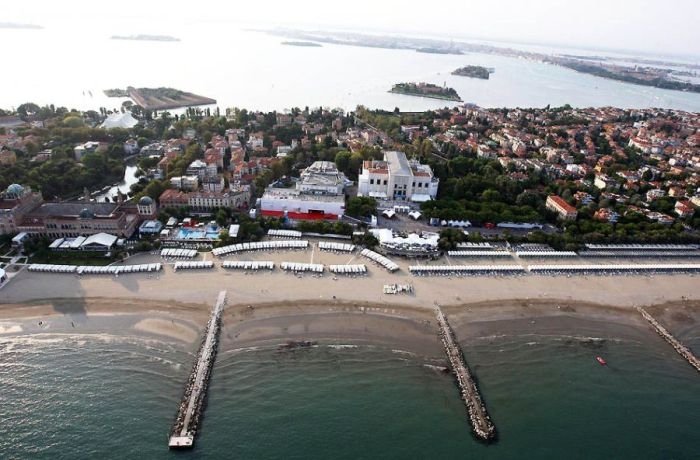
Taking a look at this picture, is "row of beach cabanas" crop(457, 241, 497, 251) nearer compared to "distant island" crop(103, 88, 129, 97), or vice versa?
"row of beach cabanas" crop(457, 241, 497, 251)

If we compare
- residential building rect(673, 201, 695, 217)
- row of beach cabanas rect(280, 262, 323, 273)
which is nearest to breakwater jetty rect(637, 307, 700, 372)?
residential building rect(673, 201, 695, 217)

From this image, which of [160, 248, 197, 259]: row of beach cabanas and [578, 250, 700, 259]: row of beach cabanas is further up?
[578, 250, 700, 259]: row of beach cabanas

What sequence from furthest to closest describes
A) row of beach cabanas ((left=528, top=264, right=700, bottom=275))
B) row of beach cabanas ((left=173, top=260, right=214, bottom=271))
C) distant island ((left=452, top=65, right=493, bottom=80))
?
distant island ((left=452, top=65, right=493, bottom=80)), row of beach cabanas ((left=528, top=264, right=700, bottom=275)), row of beach cabanas ((left=173, top=260, right=214, bottom=271))

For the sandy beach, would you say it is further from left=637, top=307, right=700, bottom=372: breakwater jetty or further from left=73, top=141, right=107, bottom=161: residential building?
left=73, top=141, right=107, bottom=161: residential building

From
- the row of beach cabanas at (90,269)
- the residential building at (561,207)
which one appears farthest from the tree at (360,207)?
the residential building at (561,207)

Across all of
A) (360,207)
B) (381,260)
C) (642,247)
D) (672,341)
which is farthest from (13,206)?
(642,247)

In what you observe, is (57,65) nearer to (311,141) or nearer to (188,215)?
(311,141)
